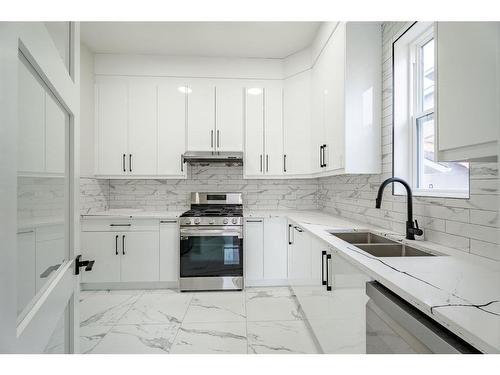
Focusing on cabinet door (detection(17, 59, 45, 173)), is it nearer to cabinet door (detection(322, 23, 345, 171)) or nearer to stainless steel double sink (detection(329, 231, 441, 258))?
stainless steel double sink (detection(329, 231, 441, 258))

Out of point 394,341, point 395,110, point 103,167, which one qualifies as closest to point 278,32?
point 395,110

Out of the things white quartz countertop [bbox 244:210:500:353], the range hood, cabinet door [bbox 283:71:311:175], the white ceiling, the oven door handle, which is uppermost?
the white ceiling

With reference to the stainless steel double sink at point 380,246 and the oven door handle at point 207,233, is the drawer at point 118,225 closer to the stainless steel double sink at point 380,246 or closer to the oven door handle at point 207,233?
the oven door handle at point 207,233

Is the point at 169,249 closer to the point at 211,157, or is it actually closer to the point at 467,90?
the point at 211,157

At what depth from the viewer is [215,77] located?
131 inches

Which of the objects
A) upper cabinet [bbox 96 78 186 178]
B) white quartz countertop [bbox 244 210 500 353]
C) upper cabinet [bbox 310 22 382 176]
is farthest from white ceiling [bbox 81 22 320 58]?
white quartz countertop [bbox 244 210 500 353]

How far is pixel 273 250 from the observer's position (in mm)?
3146

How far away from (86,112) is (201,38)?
1517 mm

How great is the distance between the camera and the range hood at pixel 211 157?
3.18m

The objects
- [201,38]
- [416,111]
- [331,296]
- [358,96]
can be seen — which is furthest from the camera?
[201,38]

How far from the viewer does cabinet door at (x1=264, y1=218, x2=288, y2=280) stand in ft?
10.3

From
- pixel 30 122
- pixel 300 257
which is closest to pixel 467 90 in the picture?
pixel 30 122

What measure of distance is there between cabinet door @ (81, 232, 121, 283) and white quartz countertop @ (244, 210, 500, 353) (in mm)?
2510

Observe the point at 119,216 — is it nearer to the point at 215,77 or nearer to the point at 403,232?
the point at 215,77
